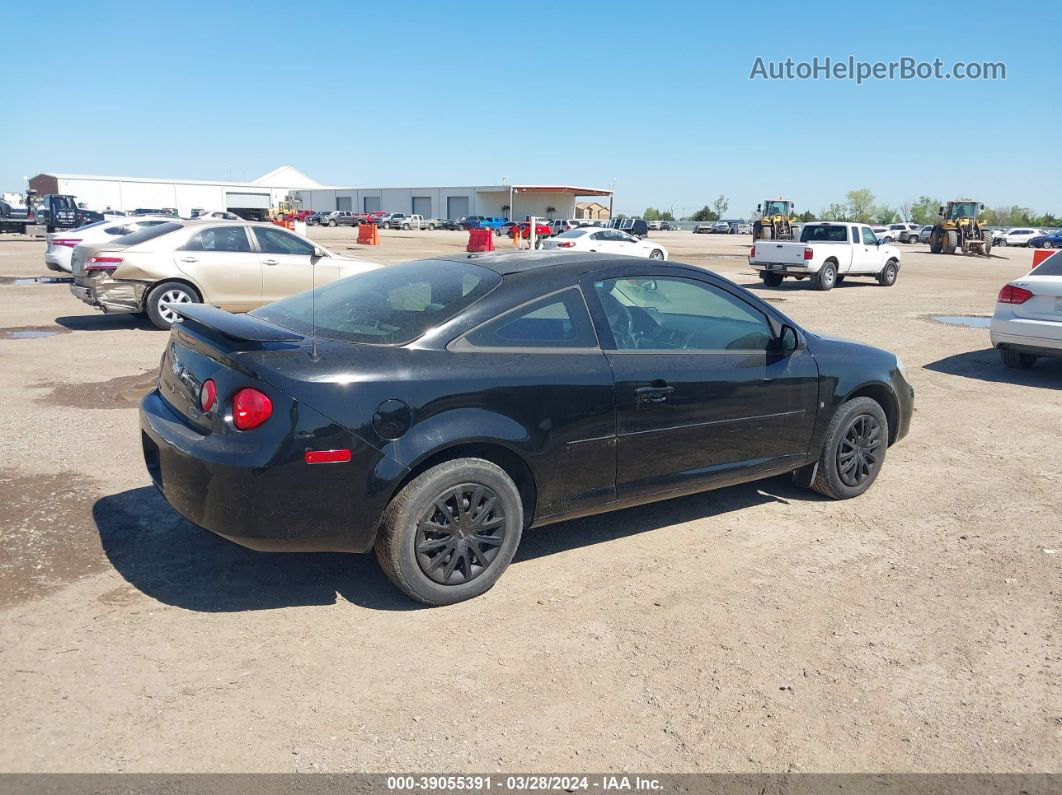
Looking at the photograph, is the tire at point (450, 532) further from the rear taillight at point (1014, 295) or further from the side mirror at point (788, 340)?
the rear taillight at point (1014, 295)

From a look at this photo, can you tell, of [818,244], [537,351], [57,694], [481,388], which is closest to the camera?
[57,694]

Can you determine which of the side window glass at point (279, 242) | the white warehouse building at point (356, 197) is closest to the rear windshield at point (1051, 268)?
the side window glass at point (279, 242)

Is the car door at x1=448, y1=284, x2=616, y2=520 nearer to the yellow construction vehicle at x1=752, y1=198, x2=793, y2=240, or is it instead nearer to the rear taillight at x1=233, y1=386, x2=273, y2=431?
the rear taillight at x1=233, y1=386, x2=273, y2=431

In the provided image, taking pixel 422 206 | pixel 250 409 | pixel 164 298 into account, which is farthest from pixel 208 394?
pixel 422 206

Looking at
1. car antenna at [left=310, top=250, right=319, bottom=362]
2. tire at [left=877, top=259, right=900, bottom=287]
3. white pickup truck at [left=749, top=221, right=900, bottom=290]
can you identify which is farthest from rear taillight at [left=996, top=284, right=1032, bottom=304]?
tire at [left=877, top=259, right=900, bottom=287]

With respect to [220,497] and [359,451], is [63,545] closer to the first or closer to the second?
[220,497]

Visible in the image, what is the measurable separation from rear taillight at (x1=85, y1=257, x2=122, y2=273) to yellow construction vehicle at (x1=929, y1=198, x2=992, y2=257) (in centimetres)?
4232

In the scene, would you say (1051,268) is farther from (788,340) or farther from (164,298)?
(164,298)

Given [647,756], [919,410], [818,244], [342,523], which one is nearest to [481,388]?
[342,523]

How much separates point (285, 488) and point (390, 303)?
1.21 meters

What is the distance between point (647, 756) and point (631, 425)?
5.88ft

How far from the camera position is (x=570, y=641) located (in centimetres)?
371

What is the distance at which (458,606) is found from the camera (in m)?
4.00

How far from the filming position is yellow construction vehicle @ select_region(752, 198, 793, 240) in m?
37.4
